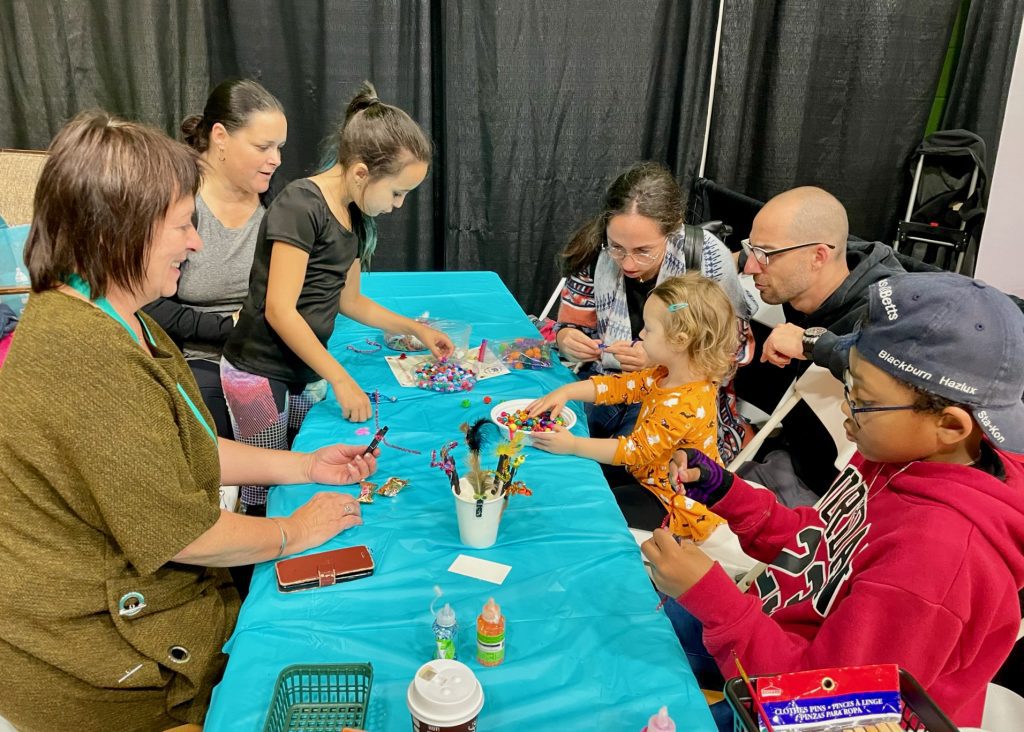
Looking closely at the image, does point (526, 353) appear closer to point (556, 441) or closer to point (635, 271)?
point (635, 271)

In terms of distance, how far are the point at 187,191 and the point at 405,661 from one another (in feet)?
2.69

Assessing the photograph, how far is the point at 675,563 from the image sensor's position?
3.78 feet

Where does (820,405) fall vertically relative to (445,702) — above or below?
below

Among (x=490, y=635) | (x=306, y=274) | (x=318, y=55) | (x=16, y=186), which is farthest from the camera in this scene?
(x=318, y=55)

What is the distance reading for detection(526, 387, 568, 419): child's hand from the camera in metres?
1.90

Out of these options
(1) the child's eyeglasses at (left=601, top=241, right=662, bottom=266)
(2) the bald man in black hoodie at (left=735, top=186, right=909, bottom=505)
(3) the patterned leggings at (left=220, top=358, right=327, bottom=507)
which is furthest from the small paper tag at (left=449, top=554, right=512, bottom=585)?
(1) the child's eyeglasses at (left=601, top=241, right=662, bottom=266)

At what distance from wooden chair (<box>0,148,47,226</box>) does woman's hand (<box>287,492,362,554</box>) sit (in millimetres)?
2361

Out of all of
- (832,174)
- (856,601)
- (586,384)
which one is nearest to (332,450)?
(586,384)

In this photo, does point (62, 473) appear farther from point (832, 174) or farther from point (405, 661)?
point (832, 174)

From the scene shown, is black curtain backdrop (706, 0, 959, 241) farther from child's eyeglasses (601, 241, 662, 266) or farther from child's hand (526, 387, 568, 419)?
child's hand (526, 387, 568, 419)

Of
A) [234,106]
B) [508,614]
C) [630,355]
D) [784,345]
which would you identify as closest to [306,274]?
[234,106]

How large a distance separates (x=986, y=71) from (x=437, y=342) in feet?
12.6

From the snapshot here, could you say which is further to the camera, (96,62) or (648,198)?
(96,62)

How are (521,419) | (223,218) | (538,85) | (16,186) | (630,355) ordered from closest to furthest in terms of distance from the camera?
(521,419)
(630,355)
(223,218)
(16,186)
(538,85)
